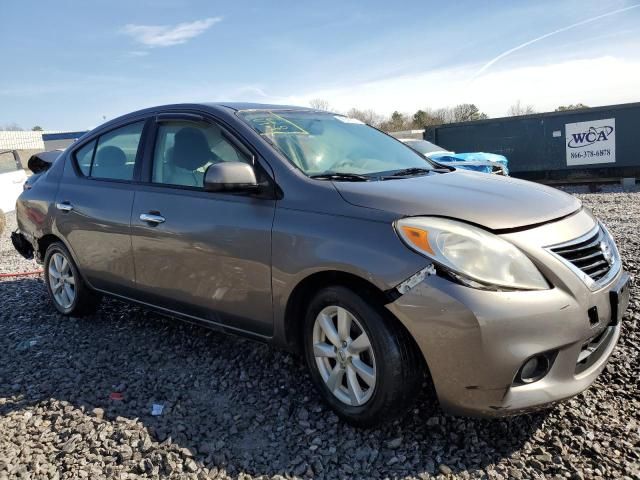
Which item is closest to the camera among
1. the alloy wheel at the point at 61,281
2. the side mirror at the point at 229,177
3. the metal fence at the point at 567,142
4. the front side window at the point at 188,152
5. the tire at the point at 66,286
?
the side mirror at the point at 229,177

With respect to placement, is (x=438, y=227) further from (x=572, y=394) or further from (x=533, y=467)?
(x=533, y=467)

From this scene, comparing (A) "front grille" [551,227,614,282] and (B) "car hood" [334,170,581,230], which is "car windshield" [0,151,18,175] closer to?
(B) "car hood" [334,170,581,230]

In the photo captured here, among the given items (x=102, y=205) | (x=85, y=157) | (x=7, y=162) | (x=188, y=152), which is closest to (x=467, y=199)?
(x=188, y=152)

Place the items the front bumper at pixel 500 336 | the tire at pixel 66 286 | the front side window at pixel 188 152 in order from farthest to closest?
the tire at pixel 66 286 → the front side window at pixel 188 152 → the front bumper at pixel 500 336

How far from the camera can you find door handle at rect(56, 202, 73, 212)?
4.26m

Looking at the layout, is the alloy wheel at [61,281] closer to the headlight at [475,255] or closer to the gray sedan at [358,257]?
the gray sedan at [358,257]

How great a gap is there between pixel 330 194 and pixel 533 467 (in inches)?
62.9

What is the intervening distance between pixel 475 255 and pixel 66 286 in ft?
12.3

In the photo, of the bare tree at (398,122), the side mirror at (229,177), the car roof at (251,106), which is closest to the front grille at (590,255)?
the side mirror at (229,177)

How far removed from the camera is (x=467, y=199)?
260 cm

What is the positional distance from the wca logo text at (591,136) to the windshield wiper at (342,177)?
13302 millimetres

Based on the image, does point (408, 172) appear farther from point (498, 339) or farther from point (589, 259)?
point (498, 339)

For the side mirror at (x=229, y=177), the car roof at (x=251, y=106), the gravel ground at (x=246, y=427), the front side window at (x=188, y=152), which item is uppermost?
the car roof at (x=251, y=106)

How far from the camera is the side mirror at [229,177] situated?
9.33ft
